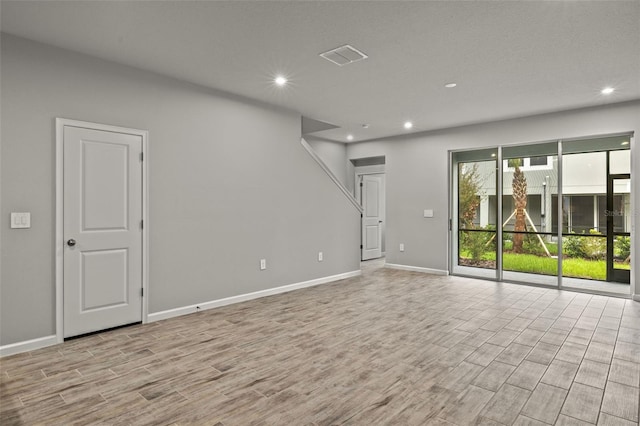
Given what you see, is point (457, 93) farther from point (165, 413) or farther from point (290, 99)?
point (165, 413)

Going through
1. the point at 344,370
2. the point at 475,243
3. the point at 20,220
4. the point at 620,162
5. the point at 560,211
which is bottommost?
the point at 344,370

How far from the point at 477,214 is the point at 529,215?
851mm

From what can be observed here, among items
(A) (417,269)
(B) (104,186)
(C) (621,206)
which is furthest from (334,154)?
(B) (104,186)

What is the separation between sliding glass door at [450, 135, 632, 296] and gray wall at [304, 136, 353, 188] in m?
2.59

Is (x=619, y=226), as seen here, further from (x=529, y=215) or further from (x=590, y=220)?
(x=529, y=215)

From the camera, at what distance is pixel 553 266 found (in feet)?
19.1

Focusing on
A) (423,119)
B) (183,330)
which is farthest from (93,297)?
(423,119)

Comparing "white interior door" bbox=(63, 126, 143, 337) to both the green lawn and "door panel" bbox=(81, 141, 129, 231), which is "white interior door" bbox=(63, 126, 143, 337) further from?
the green lawn

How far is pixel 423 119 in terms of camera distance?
6.12 meters

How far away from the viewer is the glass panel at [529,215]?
5828 mm

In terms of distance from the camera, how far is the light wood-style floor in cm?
222

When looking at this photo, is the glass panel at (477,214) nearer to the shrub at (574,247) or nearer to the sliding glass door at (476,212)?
the sliding glass door at (476,212)

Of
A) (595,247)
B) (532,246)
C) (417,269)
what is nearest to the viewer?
(595,247)

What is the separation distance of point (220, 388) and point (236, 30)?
113 inches
